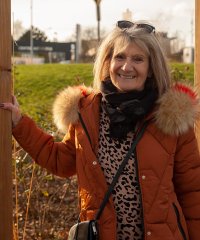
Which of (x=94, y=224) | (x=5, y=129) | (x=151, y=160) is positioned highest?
(x=5, y=129)

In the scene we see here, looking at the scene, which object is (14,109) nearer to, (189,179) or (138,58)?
(138,58)

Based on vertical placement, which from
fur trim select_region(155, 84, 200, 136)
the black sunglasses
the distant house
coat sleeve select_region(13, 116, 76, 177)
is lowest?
coat sleeve select_region(13, 116, 76, 177)

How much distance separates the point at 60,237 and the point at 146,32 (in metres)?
2.47

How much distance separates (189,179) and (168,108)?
358 millimetres

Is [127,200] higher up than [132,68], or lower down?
lower down

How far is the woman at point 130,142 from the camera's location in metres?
2.30

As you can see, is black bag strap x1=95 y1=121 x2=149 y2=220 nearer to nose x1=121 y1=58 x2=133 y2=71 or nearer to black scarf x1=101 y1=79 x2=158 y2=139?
black scarf x1=101 y1=79 x2=158 y2=139

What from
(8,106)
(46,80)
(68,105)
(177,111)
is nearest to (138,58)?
(177,111)

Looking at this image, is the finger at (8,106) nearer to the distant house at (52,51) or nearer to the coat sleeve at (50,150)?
the coat sleeve at (50,150)

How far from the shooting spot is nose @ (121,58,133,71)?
2357 millimetres

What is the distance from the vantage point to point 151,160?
7.59ft

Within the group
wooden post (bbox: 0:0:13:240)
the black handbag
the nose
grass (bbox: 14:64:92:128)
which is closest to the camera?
wooden post (bbox: 0:0:13:240)

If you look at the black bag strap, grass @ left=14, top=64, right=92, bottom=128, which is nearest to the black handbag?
the black bag strap

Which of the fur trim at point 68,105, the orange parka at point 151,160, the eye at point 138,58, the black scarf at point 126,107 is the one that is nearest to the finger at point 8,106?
the orange parka at point 151,160
